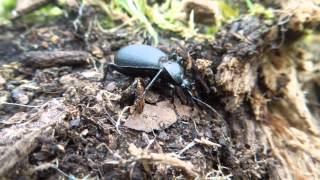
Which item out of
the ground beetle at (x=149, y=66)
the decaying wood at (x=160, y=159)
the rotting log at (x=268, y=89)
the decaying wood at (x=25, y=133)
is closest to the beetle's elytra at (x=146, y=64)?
the ground beetle at (x=149, y=66)

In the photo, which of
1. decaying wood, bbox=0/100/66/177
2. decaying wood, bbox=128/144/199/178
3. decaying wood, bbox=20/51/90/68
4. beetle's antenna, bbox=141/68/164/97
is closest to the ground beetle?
beetle's antenna, bbox=141/68/164/97

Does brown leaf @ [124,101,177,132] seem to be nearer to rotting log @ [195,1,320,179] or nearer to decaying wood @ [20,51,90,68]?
rotting log @ [195,1,320,179]

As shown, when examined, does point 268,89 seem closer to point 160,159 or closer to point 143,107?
point 143,107

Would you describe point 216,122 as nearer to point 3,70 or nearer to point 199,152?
point 199,152

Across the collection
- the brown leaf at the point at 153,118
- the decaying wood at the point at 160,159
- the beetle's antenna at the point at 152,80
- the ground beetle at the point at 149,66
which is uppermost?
the ground beetle at the point at 149,66

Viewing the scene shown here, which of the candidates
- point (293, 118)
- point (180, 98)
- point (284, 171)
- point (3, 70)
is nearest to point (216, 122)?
point (180, 98)

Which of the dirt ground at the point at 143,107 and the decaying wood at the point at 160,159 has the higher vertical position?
the dirt ground at the point at 143,107

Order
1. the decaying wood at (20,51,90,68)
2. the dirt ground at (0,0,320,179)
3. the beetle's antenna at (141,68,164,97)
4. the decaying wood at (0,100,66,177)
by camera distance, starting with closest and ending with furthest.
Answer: the decaying wood at (0,100,66,177), the dirt ground at (0,0,320,179), the beetle's antenna at (141,68,164,97), the decaying wood at (20,51,90,68)

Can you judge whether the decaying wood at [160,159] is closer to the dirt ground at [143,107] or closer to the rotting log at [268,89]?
the dirt ground at [143,107]
